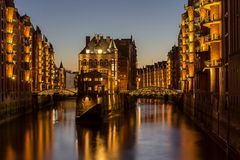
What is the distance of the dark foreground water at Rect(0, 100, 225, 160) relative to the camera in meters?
44.3

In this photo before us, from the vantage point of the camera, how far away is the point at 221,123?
53188 millimetres

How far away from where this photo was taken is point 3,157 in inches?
1695

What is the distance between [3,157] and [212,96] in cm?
3229

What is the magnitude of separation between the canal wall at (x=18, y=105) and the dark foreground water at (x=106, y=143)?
567 cm

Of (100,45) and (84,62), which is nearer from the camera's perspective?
(84,62)

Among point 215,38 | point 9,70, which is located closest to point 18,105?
point 9,70

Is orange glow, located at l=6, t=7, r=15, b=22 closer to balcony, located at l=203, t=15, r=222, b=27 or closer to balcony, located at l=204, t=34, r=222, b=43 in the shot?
balcony, located at l=203, t=15, r=222, b=27

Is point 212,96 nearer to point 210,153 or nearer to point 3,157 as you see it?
point 210,153

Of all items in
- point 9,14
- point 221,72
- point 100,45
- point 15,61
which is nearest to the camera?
point 221,72

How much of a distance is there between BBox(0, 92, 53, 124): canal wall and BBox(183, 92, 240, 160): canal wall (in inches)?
1313

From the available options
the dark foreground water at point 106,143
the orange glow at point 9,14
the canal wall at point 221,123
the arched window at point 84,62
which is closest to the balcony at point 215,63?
the canal wall at point 221,123

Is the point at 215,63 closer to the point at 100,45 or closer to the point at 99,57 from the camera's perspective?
the point at 99,57

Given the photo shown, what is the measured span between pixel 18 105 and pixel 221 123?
5306 cm

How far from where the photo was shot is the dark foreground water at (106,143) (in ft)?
145
